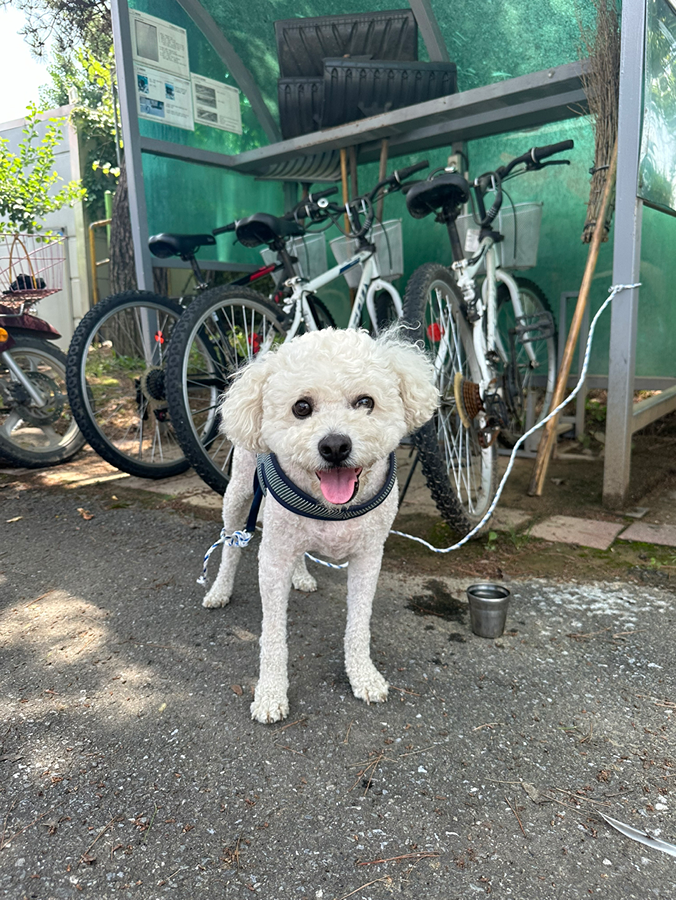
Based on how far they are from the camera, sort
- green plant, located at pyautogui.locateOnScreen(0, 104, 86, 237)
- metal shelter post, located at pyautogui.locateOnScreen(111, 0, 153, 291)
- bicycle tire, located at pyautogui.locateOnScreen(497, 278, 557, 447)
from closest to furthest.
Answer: bicycle tire, located at pyautogui.locateOnScreen(497, 278, 557, 447), metal shelter post, located at pyautogui.locateOnScreen(111, 0, 153, 291), green plant, located at pyautogui.locateOnScreen(0, 104, 86, 237)

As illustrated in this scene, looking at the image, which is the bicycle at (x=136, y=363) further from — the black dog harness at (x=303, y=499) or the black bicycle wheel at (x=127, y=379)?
the black dog harness at (x=303, y=499)

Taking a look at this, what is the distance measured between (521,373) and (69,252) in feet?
28.9

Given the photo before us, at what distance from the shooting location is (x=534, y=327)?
3.65m

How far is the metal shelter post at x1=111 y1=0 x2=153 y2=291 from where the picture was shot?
13.3ft

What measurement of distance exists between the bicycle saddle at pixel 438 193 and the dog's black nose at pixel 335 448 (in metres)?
1.88

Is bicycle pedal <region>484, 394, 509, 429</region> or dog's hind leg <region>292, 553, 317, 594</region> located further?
bicycle pedal <region>484, 394, 509, 429</region>

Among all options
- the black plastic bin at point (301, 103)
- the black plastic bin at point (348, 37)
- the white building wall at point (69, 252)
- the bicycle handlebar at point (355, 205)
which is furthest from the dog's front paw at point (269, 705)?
the white building wall at point (69, 252)

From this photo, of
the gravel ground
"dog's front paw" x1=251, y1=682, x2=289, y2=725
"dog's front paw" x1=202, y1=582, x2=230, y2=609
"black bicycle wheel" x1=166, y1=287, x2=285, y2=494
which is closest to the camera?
the gravel ground

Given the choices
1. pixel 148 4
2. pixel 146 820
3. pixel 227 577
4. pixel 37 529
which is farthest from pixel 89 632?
pixel 148 4

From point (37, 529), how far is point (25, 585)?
2.46ft

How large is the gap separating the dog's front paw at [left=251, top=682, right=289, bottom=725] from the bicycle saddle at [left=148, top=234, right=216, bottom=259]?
9.32 feet

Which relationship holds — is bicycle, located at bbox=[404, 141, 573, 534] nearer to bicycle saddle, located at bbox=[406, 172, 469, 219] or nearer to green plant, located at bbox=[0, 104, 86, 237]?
bicycle saddle, located at bbox=[406, 172, 469, 219]

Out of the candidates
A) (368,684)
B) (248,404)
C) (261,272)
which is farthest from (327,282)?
(368,684)

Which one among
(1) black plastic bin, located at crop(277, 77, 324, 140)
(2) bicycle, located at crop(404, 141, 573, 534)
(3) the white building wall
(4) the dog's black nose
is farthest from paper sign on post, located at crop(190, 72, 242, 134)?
(3) the white building wall
